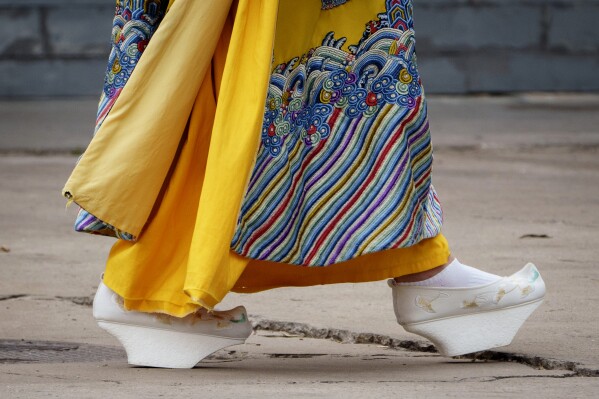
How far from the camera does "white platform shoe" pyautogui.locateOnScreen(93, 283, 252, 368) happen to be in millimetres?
3145

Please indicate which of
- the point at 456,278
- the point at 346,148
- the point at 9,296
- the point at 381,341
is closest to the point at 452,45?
the point at 9,296

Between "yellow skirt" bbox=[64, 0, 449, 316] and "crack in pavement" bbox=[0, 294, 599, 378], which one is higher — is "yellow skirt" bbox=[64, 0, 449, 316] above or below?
above

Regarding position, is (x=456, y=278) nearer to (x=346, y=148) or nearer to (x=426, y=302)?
(x=426, y=302)

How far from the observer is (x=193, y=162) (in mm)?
3096

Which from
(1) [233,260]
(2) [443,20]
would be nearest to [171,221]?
(1) [233,260]

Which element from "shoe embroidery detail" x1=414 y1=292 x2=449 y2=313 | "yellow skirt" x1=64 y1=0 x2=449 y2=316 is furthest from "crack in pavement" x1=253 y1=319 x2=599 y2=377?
"yellow skirt" x1=64 y1=0 x2=449 y2=316

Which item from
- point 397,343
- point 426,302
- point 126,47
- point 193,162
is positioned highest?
point 126,47

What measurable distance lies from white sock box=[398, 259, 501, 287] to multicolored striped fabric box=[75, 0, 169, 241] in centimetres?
73

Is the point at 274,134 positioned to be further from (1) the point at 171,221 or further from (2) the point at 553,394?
(2) the point at 553,394

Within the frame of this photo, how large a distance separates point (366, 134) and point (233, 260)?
41 centimetres

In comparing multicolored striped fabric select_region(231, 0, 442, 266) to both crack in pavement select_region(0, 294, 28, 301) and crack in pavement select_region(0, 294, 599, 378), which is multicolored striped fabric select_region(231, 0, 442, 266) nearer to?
crack in pavement select_region(0, 294, 599, 378)

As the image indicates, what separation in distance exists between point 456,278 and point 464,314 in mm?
87

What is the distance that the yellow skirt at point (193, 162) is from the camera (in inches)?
115

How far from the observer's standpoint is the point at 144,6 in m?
3.11
